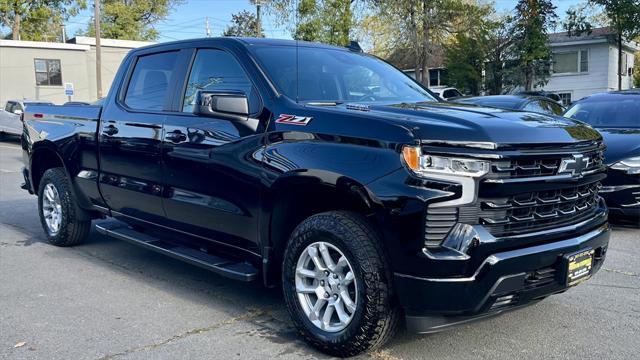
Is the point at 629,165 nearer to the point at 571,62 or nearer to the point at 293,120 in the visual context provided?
the point at 293,120

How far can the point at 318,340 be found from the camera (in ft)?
12.1

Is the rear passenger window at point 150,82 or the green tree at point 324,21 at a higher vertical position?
the green tree at point 324,21

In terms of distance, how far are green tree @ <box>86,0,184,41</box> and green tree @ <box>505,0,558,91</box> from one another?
30.2 meters

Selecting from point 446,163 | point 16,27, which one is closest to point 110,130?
point 446,163

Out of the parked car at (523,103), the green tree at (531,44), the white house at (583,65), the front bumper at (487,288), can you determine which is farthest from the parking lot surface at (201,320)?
the white house at (583,65)

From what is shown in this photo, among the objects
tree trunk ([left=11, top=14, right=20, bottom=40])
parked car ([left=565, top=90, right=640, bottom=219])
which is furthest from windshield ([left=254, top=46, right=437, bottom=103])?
tree trunk ([left=11, top=14, right=20, bottom=40])

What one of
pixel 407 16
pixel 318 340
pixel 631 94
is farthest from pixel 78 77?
pixel 318 340

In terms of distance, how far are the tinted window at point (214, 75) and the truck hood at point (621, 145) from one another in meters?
4.62

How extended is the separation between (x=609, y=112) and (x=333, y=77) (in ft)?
18.2

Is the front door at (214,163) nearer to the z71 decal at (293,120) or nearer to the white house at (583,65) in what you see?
the z71 decal at (293,120)

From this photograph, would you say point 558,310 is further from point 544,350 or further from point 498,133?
point 498,133

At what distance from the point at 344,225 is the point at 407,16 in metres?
32.2

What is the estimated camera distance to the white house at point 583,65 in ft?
117

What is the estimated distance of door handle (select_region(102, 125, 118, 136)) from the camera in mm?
5471
